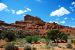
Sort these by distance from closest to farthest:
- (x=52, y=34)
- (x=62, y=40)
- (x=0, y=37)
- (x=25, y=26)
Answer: (x=0, y=37)
(x=52, y=34)
(x=62, y=40)
(x=25, y=26)

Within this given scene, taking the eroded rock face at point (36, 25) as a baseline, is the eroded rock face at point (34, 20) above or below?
above

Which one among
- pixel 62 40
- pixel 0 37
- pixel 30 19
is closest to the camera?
pixel 0 37

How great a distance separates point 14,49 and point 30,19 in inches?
4538

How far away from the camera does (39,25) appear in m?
132

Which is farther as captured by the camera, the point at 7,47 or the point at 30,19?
the point at 30,19

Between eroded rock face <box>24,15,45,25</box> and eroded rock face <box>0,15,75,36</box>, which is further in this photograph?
eroded rock face <box>24,15,45,25</box>

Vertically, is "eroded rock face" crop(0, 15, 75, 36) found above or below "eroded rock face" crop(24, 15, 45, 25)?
below

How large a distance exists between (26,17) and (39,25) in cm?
1878

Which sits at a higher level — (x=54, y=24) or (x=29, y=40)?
(x=54, y=24)

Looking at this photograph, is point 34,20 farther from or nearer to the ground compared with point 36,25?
farther from the ground

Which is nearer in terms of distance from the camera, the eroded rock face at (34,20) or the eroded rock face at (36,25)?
the eroded rock face at (36,25)

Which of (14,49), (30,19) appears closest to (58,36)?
(14,49)

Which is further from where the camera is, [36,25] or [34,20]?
[34,20]

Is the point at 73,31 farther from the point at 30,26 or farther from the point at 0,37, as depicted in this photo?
the point at 0,37
